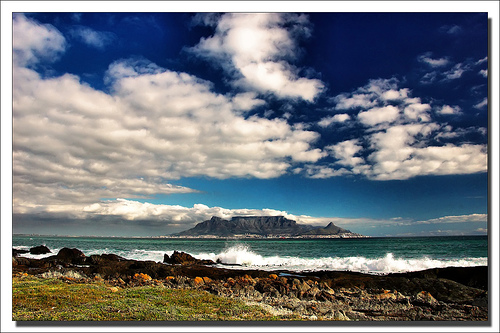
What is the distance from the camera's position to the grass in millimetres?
8094

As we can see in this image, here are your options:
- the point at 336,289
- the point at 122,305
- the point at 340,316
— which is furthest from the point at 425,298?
the point at 122,305

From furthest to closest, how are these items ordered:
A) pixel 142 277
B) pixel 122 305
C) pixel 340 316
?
1. pixel 142 277
2. pixel 122 305
3. pixel 340 316

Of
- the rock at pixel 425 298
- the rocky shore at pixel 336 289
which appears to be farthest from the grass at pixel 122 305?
the rock at pixel 425 298

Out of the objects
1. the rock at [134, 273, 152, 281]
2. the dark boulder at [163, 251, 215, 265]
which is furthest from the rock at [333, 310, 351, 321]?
the dark boulder at [163, 251, 215, 265]

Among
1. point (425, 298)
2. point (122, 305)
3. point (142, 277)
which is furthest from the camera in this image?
point (142, 277)

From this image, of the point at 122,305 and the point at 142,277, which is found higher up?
the point at 122,305

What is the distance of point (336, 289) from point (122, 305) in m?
6.90

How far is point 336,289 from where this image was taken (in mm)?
11039

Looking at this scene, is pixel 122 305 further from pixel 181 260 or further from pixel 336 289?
pixel 181 260

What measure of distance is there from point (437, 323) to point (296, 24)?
31.3 ft

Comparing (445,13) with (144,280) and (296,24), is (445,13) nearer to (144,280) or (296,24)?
(296,24)

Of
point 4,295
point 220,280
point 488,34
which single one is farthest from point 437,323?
point 4,295

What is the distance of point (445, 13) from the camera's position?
360 inches

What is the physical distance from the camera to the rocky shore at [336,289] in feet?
28.1
